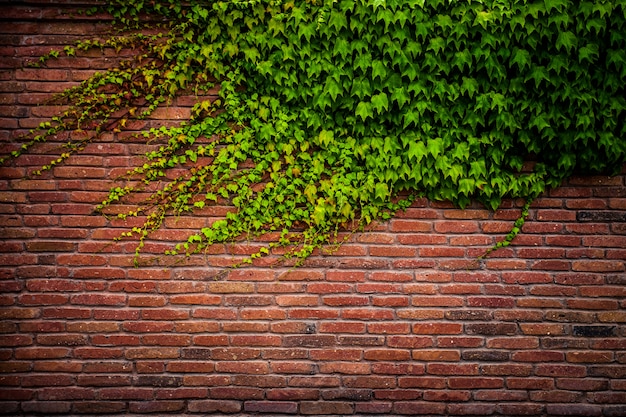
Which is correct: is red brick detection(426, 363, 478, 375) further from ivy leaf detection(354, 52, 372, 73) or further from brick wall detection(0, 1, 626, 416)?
ivy leaf detection(354, 52, 372, 73)

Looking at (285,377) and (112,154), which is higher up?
(112,154)

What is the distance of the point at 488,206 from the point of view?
10.1 ft

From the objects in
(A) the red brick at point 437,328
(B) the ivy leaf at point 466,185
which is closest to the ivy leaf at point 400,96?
(B) the ivy leaf at point 466,185

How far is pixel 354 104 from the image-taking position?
9.89ft

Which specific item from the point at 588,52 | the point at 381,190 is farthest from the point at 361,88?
the point at 588,52

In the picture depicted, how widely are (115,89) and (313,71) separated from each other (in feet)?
4.57

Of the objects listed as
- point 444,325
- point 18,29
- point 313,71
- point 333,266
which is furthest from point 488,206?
point 18,29

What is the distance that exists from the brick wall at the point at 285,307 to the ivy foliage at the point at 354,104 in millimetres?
162

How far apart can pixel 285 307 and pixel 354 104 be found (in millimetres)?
1467

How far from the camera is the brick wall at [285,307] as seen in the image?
118 inches

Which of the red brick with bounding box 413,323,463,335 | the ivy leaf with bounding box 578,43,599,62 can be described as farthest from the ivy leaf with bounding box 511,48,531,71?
the red brick with bounding box 413,323,463,335

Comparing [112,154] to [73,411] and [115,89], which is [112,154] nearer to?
[115,89]

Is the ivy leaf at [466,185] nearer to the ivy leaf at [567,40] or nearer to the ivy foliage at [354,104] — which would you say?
the ivy foliage at [354,104]

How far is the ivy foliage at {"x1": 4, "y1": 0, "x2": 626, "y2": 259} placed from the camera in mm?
2936
